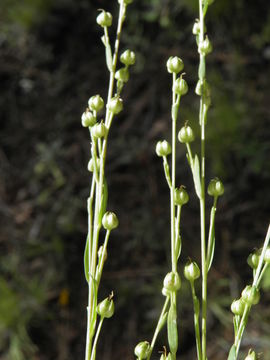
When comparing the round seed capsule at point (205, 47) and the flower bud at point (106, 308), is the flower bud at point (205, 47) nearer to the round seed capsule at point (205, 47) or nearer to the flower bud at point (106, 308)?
the round seed capsule at point (205, 47)

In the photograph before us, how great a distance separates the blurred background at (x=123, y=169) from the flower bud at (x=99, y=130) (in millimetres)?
1184

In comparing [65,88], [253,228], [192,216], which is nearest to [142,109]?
[65,88]

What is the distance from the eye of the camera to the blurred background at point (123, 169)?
5.24ft

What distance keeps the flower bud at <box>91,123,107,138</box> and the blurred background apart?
1184 mm

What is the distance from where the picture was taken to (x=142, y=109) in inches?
71.7

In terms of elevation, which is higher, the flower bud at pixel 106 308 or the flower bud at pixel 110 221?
the flower bud at pixel 110 221

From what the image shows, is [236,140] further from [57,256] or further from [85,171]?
[57,256]

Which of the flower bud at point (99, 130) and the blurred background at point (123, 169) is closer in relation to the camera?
the flower bud at point (99, 130)

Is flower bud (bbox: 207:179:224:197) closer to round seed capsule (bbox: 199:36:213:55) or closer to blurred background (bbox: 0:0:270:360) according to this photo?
round seed capsule (bbox: 199:36:213:55)

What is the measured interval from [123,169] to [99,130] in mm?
1352

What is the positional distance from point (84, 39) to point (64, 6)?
12cm

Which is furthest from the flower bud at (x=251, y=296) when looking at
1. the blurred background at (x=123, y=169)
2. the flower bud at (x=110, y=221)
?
the blurred background at (x=123, y=169)

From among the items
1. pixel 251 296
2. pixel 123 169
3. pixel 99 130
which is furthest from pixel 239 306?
pixel 123 169

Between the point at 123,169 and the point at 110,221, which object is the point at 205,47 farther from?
the point at 123,169
